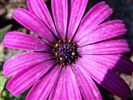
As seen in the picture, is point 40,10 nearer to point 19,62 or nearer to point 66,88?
point 19,62

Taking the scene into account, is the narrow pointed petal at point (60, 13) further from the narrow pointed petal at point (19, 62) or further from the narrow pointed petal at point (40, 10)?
the narrow pointed petal at point (19, 62)

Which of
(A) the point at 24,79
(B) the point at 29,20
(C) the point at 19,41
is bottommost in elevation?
(A) the point at 24,79

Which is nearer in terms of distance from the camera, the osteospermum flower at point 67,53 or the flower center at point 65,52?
the osteospermum flower at point 67,53

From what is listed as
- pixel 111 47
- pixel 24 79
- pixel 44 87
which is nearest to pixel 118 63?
pixel 111 47

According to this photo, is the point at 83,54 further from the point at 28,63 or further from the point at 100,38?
the point at 28,63

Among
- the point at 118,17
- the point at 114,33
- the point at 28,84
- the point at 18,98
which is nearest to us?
the point at 28,84

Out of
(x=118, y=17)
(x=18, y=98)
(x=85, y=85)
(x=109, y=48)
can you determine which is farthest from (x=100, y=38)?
(x=118, y=17)

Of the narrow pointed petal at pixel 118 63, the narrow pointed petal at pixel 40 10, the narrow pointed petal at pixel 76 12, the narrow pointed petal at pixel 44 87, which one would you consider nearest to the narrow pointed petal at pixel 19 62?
the narrow pointed petal at pixel 44 87

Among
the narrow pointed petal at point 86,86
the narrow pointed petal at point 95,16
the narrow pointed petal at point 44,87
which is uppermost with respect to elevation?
the narrow pointed petal at point 95,16
